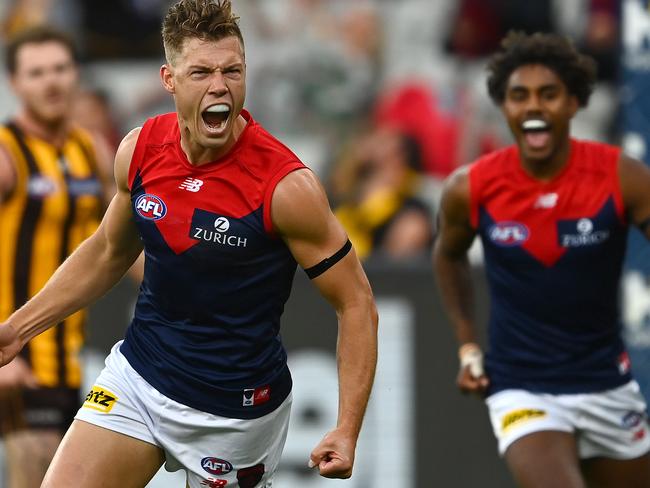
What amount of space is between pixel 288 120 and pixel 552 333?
603cm

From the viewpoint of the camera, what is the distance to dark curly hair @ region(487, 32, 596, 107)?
260 inches

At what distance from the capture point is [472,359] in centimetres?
664

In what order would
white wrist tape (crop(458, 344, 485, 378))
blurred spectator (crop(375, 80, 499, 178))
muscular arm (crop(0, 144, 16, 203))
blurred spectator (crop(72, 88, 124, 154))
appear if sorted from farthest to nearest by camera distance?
1. blurred spectator (crop(72, 88, 124, 154))
2. blurred spectator (crop(375, 80, 499, 178))
3. muscular arm (crop(0, 144, 16, 203))
4. white wrist tape (crop(458, 344, 485, 378))

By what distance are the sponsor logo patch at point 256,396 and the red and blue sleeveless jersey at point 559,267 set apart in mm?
1497

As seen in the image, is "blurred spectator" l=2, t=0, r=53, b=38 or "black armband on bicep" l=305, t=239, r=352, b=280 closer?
"black armband on bicep" l=305, t=239, r=352, b=280

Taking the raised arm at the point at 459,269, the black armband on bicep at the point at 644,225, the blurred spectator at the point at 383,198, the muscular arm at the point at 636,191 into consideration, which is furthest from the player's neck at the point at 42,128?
the black armband on bicep at the point at 644,225

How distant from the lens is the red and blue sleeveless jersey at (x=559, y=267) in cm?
631

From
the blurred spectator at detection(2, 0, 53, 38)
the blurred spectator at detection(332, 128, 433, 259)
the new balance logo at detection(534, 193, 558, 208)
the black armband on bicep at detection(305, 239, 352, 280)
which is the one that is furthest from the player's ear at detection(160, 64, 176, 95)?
the blurred spectator at detection(2, 0, 53, 38)

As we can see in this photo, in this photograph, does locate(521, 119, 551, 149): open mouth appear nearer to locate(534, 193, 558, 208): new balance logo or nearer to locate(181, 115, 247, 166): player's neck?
locate(534, 193, 558, 208): new balance logo

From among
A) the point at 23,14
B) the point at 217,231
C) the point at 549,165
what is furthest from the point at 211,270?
the point at 23,14

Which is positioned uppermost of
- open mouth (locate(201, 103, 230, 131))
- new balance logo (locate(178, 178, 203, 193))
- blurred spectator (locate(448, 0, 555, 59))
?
blurred spectator (locate(448, 0, 555, 59))

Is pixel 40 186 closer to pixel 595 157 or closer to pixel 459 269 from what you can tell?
pixel 459 269

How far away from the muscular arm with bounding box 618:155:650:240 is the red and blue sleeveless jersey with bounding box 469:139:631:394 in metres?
0.03

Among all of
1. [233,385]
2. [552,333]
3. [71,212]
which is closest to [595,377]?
[552,333]
